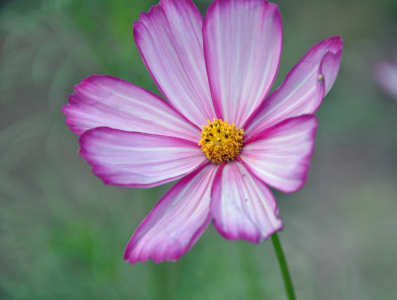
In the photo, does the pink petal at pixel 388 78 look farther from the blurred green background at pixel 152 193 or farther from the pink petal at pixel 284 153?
the pink petal at pixel 284 153

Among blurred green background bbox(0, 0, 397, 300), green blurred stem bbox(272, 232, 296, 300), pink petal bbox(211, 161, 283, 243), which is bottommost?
blurred green background bbox(0, 0, 397, 300)

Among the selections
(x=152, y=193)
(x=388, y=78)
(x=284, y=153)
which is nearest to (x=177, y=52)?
(x=284, y=153)

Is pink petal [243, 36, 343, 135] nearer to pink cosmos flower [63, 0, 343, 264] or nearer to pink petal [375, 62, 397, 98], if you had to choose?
pink cosmos flower [63, 0, 343, 264]

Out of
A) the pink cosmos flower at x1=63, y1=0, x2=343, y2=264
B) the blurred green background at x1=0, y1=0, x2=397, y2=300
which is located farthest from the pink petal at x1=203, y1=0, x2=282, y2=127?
the blurred green background at x1=0, y1=0, x2=397, y2=300

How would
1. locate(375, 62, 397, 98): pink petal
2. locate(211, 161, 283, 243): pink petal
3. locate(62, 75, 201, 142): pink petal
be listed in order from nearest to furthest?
locate(211, 161, 283, 243): pink petal
locate(62, 75, 201, 142): pink petal
locate(375, 62, 397, 98): pink petal

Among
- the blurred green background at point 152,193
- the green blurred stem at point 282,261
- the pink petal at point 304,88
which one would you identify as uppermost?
the pink petal at point 304,88

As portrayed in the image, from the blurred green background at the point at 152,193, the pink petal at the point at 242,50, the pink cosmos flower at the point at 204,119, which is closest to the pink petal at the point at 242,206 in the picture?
the pink cosmos flower at the point at 204,119

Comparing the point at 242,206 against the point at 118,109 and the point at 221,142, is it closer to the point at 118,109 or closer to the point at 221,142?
the point at 221,142
